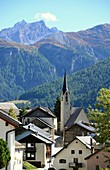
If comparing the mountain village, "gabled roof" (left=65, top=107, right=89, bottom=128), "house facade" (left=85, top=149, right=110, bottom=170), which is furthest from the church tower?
"house facade" (left=85, top=149, right=110, bottom=170)

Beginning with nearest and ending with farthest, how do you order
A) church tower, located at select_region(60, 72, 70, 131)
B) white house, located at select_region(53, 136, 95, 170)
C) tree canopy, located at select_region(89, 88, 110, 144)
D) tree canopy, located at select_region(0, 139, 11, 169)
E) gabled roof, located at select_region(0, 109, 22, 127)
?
tree canopy, located at select_region(0, 139, 11, 169) < tree canopy, located at select_region(89, 88, 110, 144) < gabled roof, located at select_region(0, 109, 22, 127) < white house, located at select_region(53, 136, 95, 170) < church tower, located at select_region(60, 72, 70, 131)

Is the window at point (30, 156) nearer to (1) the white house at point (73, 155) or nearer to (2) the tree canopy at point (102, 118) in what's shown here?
(1) the white house at point (73, 155)

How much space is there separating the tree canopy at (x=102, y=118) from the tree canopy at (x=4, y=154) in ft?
19.9

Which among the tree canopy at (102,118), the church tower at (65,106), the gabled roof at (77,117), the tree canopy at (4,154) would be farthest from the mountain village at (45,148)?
the church tower at (65,106)

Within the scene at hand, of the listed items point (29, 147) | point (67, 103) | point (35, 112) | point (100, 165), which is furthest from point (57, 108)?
point (100, 165)

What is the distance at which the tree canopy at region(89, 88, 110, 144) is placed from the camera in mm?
33188

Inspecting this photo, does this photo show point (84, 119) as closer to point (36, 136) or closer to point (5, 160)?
point (36, 136)

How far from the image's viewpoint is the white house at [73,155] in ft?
200

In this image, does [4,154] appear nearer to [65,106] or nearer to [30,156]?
[30,156]

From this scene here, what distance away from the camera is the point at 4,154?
3319cm

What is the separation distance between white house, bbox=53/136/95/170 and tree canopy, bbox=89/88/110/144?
26.4 m

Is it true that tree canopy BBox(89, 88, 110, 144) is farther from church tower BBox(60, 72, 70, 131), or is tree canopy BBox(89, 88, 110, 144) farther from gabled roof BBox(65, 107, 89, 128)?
church tower BBox(60, 72, 70, 131)

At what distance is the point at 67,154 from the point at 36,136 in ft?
20.2

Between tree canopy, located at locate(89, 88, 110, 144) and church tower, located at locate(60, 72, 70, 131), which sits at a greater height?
church tower, located at locate(60, 72, 70, 131)
